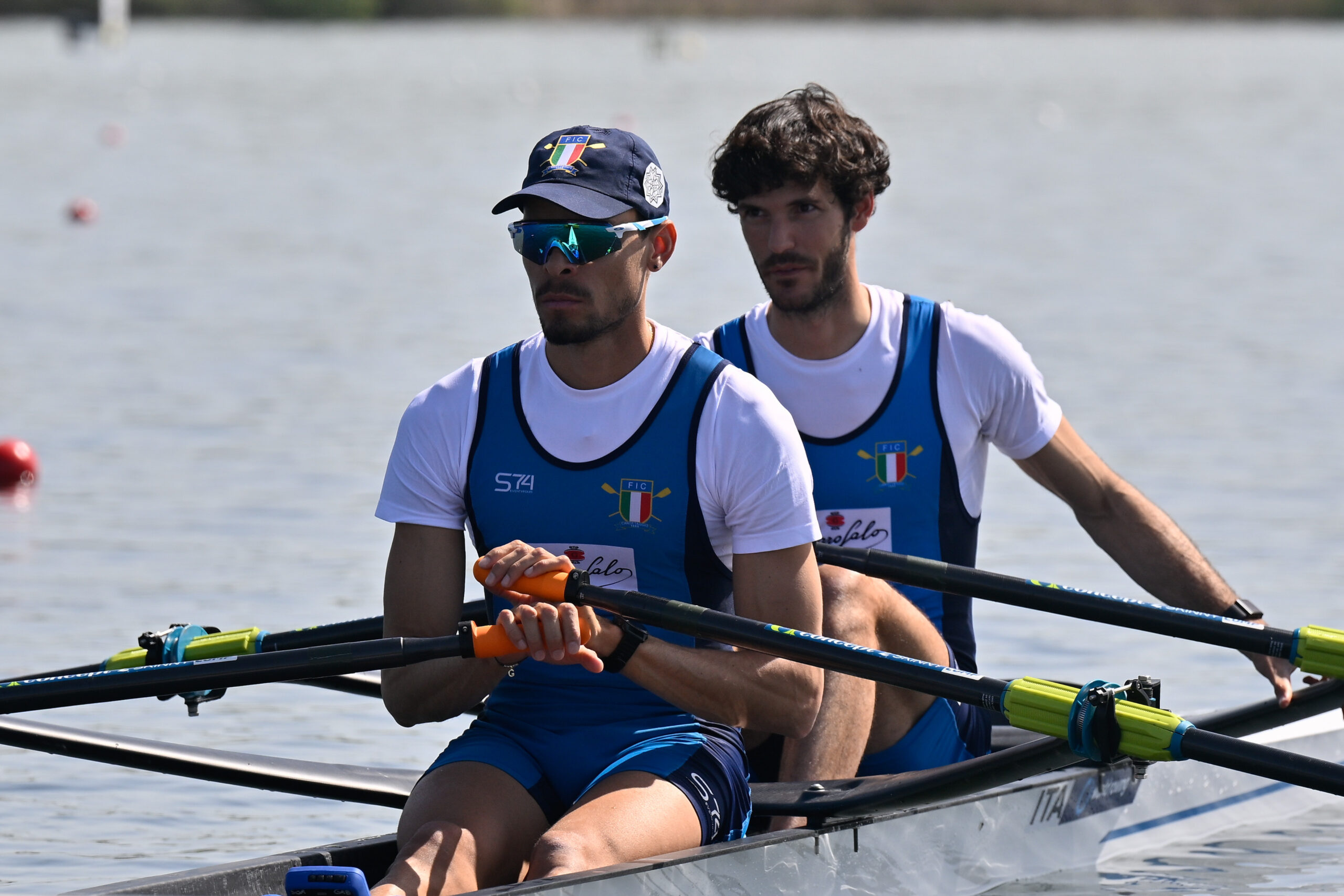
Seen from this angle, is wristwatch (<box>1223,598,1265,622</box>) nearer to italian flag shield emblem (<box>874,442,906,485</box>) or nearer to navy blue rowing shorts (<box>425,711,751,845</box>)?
italian flag shield emblem (<box>874,442,906,485</box>)

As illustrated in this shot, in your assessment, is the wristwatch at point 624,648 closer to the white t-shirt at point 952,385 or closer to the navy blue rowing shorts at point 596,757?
the navy blue rowing shorts at point 596,757

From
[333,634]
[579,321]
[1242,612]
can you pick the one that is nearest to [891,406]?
[1242,612]

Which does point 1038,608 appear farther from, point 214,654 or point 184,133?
point 184,133

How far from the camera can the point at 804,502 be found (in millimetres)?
4215

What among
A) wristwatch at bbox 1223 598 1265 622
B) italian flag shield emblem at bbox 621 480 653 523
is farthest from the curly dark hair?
wristwatch at bbox 1223 598 1265 622

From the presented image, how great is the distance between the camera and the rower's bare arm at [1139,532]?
561cm

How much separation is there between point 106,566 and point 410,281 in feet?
34.7

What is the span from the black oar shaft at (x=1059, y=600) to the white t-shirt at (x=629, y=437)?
92 centimetres

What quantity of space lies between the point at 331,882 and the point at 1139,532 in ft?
8.80

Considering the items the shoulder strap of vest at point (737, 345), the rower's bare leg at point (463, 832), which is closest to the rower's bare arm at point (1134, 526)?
the shoulder strap of vest at point (737, 345)

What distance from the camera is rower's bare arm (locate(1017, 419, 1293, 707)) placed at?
5.61 m

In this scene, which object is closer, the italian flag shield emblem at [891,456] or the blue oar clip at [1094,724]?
the blue oar clip at [1094,724]

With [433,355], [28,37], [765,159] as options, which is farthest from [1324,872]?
[28,37]

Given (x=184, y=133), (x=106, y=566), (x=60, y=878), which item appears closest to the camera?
(x=60, y=878)
